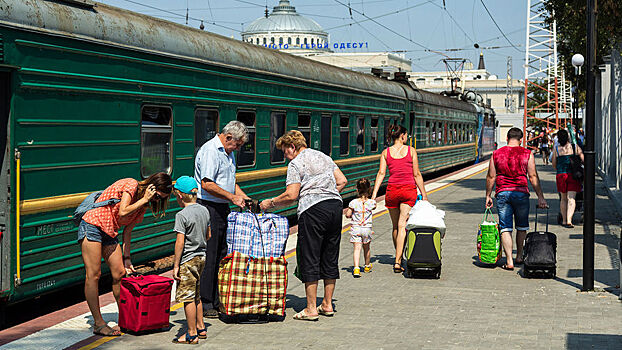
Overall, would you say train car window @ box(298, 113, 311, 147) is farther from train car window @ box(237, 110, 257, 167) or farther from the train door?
the train door

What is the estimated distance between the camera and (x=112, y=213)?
685 centimetres

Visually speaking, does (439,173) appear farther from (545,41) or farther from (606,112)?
(545,41)

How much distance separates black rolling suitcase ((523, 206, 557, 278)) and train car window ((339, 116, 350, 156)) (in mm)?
7296

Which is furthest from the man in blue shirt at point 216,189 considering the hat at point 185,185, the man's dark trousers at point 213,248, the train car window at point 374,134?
the train car window at point 374,134

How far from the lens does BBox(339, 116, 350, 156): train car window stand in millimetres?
16766

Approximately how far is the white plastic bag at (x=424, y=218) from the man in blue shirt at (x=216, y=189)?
9.49 feet

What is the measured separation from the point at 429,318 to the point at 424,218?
243 centimetres

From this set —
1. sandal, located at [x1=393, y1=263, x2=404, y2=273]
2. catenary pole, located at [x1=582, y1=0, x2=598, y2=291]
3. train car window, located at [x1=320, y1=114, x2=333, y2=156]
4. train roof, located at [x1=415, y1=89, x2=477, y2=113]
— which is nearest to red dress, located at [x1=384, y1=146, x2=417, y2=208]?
sandal, located at [x1=393, y1=263, x2=404, y2=273]

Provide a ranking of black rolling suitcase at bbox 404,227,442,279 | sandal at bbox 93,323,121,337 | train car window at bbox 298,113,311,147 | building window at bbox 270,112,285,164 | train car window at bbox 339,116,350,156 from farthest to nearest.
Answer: train car window at bbox 339,116,350,156, train car window at bbox 298,113,311,147, building window at bbox 270,112,285,164, black rolling suitcase at bbox 404,227,442,279, sandal at bbox 93,323,121,337

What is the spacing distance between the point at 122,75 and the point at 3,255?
8.04ft

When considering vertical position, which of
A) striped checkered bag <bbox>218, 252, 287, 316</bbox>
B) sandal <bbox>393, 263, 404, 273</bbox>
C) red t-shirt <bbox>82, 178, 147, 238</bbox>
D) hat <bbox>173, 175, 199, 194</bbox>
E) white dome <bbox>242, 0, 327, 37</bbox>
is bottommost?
sandal <bbox>393, 263, 404, 273</bbox>

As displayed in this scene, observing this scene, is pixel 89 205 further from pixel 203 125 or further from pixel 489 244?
pixel 489 244

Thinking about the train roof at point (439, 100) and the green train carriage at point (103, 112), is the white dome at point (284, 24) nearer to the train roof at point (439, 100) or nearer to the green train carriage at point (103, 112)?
the train roof at point (439, 100)

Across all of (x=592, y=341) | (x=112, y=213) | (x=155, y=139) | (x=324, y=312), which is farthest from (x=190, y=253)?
(x=592, y=341)
